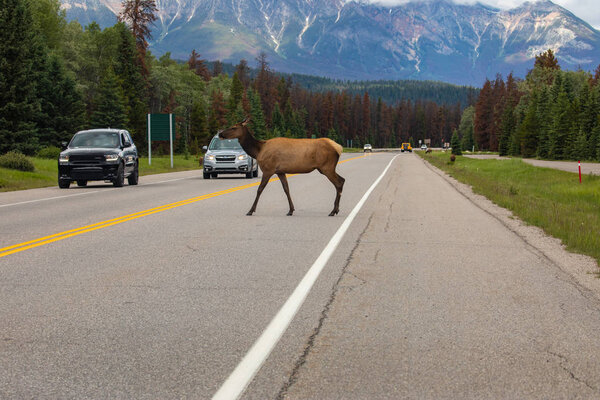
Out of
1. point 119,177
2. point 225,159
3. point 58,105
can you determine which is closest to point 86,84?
point 58,105

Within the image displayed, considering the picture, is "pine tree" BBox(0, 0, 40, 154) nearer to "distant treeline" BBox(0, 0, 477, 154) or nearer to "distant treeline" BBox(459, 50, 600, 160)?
"distant treeline" BBox(0, 0, 477, 154)

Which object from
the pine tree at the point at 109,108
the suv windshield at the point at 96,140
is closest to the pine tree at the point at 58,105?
the pine tree at the point at 109,108

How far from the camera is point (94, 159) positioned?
22.2m

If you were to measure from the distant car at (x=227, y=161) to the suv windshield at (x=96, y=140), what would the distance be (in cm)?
530

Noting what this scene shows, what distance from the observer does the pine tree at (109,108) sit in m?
64.7

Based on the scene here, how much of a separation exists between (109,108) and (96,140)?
4440 centimetres

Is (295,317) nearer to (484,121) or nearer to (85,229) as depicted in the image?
(85,229)

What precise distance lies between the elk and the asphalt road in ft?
7.15

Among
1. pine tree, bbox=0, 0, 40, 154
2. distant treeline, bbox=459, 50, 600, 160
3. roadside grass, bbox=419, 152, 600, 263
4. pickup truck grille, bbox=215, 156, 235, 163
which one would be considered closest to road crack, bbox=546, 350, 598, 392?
roadside grass, bbox=419, 152, 600, 263

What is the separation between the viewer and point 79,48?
77062 mm

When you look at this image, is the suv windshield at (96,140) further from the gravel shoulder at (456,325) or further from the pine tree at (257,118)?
the pine tree at (257,118)

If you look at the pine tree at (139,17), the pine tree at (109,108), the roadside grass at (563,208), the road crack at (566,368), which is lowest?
the roadside grass at (563,208)

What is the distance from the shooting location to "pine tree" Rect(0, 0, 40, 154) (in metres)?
46.5

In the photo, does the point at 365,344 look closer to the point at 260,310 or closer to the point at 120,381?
the point at 260,310
